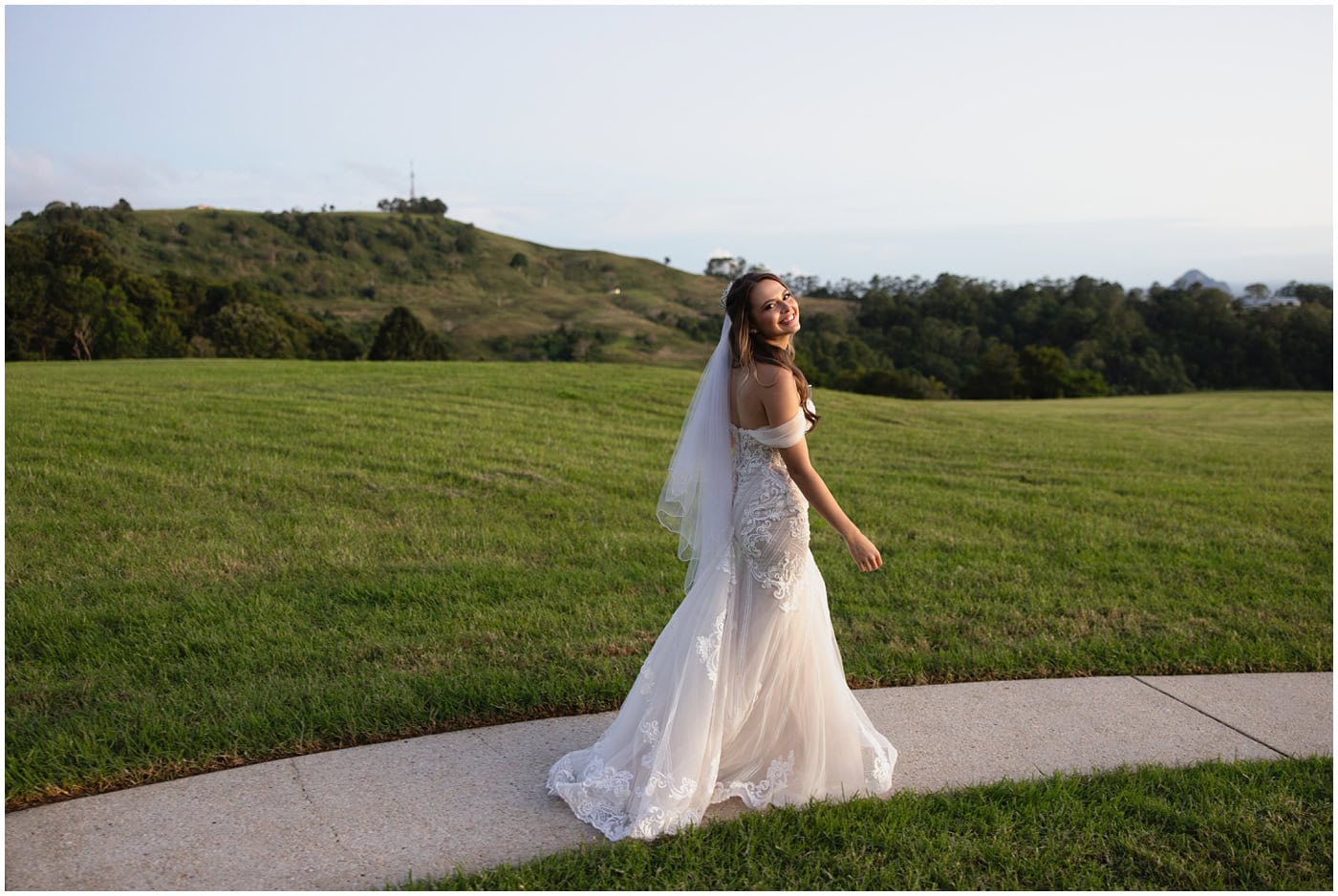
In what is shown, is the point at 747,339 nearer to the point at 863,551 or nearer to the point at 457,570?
the point at 863,551

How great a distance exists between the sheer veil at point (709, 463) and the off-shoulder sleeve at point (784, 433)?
250 mm

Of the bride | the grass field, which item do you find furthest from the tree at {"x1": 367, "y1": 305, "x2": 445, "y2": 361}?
the bride

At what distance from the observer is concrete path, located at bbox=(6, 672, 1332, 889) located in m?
3.70

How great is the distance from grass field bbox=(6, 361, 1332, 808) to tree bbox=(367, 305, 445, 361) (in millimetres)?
29145

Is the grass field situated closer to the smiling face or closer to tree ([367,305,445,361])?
the smiling face

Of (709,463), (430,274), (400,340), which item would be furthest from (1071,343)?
(430,274)

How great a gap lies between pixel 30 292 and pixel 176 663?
138 ft

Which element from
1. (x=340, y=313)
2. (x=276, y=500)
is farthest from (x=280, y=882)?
(x=340, y=313)

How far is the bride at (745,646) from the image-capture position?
4.12 meters

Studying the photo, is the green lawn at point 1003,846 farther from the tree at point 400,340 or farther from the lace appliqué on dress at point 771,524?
the tree at point 400,340

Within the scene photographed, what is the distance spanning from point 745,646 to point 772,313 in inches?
55.2

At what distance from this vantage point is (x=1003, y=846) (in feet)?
12.8

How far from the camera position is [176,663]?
5.63 metres

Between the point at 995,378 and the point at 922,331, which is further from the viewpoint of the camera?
the point at 922,331
